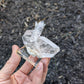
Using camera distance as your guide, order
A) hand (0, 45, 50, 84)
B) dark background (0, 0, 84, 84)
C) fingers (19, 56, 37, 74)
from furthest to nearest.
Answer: dark background (0, 0, 84, 84) → fingers (19, 56, 37, 74) → hand (0, 45, 50, 84)

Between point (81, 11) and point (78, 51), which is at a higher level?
point (81, 11)

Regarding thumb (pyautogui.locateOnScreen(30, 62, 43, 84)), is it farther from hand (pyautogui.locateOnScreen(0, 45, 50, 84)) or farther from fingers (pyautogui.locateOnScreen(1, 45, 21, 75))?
fingers (pyautogui.locateOnScreen(1, 45, 21, 75))

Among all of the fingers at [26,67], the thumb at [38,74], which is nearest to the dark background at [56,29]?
the fingers at [26,67]

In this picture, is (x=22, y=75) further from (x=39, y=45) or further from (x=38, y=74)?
(x=39, y=45)

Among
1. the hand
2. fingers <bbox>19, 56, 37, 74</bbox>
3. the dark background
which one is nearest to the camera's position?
the hand

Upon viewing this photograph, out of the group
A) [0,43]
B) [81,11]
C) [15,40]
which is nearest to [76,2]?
[81,11]

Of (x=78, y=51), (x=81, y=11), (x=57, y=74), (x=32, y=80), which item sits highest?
(x=81, y=11)

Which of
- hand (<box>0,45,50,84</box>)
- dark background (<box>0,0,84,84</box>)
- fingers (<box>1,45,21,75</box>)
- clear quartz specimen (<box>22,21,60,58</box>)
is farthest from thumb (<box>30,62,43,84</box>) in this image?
dark background (<box>0,0,84,84</box>)

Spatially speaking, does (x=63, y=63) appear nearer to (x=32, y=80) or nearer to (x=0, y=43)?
(x=32, y=80)
